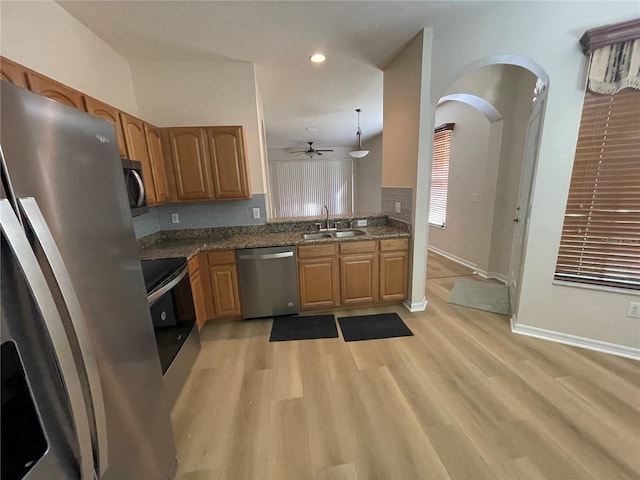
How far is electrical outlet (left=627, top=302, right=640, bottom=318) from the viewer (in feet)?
6.89

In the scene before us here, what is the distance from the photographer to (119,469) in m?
0.93

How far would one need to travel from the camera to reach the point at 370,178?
7.81m

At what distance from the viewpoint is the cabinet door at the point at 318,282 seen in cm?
Result: 290

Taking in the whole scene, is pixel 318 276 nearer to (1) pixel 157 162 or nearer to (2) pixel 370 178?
(1) pixel 157 162

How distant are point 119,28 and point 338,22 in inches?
71.5

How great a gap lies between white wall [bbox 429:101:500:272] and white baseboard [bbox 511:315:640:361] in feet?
5.07

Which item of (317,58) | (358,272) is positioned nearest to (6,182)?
(358,272)

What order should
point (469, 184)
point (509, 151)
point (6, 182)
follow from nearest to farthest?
1. point (6, 182)
2. point (509, 151)
3. point (469, 184)

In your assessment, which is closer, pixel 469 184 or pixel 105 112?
pixel 105 112

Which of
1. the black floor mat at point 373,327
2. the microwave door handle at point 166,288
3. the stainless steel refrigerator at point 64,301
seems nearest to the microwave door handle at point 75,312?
the stainless steel refrigerator at point 64,301

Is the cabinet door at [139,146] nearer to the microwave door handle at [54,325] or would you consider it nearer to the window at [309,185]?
the microwave door handle at [54,325]

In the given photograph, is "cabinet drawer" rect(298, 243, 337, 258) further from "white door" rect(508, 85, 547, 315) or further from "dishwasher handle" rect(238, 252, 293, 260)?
"white door" rect(508, 85, 547, 315)

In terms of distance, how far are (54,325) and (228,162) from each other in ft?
7.96

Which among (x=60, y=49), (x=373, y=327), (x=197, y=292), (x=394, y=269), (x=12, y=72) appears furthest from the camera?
(x=394, y=269)
